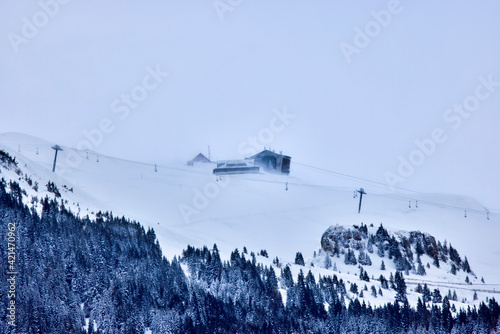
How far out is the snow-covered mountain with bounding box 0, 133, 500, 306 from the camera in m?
45.2

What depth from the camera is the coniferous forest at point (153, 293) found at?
87.5ft

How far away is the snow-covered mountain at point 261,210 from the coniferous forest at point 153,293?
305 cm

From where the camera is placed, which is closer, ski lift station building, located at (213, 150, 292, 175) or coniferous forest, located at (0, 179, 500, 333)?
coniferous forest, located at (0, 179, 500, 333)

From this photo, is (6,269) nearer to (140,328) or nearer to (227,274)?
(140,328)

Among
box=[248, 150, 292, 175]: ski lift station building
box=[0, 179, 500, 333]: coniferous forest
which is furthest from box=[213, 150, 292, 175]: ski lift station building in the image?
box=[0, 179, 500, 333]: coniferous forest

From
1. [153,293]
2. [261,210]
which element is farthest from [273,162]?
[153,293]

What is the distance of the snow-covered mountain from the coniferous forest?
3046 mm

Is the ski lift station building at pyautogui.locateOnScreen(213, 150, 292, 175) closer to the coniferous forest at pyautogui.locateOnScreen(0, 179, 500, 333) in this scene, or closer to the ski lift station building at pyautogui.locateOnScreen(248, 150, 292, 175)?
the ski lift station building at pyautogui.locateOnScreen(248, 150, 292, 175)

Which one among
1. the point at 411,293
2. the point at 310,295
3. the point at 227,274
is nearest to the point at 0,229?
the point at 227,274

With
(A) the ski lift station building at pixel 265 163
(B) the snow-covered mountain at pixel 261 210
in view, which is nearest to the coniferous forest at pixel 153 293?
(B) the snow-covered mountain at pixel 261 210

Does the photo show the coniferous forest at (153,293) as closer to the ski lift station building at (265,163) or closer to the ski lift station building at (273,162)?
the ski lift station building at (265,163)

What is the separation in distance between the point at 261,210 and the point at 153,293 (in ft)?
129

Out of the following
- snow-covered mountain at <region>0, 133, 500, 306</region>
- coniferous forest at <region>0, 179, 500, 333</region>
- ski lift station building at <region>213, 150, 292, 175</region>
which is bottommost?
coniferous forest at <region>0, 179, 500, 333</region>

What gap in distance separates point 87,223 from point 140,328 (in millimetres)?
10554
